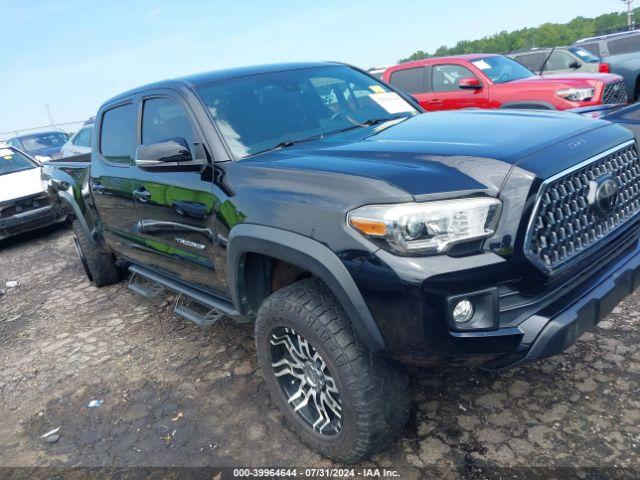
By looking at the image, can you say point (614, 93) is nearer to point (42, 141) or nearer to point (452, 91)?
point (452, 91)

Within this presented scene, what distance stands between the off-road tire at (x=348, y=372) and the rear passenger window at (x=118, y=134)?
211cm

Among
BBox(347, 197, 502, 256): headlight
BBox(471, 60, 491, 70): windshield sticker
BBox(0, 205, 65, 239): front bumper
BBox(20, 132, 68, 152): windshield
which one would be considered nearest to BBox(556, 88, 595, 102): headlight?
BBox(471, 60, 491, 70): windshield sticker

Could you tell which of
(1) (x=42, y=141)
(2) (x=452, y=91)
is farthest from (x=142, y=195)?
(1) (x=42, y=141)

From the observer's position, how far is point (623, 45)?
43.7 ft

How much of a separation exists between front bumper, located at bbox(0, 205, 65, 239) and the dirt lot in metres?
3.92

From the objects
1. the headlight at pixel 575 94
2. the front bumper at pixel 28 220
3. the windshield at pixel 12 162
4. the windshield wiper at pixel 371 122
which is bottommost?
the front bumper at pixel 28 220

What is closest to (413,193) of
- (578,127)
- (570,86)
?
(578,127)

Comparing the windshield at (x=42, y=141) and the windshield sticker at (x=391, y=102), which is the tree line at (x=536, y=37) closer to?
the windshield at (x=42, y=141)

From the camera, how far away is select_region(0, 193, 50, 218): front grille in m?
7.66

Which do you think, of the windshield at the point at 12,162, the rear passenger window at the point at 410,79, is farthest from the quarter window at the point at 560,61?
the windshield at the point at 12,162

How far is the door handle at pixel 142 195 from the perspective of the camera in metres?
3.38

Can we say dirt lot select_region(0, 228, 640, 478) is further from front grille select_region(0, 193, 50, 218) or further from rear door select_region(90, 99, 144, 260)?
front grille select_region(0, 193, 50, 218)

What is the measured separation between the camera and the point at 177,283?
3623mm

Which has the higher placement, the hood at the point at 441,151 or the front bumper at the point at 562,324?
the hood at the point at 441,151
